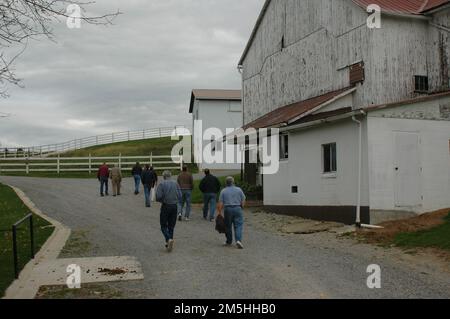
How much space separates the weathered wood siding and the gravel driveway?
7.19 meters

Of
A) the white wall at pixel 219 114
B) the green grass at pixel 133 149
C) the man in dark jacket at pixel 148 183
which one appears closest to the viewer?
the man in dark jacket at pixel 148 183

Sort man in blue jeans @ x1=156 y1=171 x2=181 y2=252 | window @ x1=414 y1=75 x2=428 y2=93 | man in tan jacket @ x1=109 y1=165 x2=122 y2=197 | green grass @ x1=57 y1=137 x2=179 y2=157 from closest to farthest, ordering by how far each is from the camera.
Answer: man in blue jeans @ x1=156 y1=171 x2=181 y2=252 → window @ x1=414 y1=75 x2=428 y2=93 → man in tan jacket @ x1=109 y1=165 x2=122 y2=197 → green grass @ x1=57 y1=137 x2=179 y2=157

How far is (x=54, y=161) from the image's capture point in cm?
4606

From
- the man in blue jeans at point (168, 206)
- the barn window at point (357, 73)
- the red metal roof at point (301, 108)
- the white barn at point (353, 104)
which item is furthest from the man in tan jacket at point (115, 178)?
the man in blue jeans at point (168, 206)

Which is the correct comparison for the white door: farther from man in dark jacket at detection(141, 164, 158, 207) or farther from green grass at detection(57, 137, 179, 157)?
green grass at detection(57, 137, 179, 157)

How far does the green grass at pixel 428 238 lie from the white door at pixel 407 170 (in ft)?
6.63

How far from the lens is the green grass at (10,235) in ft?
33.6

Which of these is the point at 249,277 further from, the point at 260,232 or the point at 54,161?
the point at 54,161

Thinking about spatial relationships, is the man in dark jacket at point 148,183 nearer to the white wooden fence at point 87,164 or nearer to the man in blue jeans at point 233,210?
the man in blue jeans at point 233,210

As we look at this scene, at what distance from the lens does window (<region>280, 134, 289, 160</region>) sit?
68.4 feet

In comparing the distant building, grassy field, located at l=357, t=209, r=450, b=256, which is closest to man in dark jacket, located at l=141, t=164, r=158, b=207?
grassy field, located at l=357, t=209, r=450, b=256
